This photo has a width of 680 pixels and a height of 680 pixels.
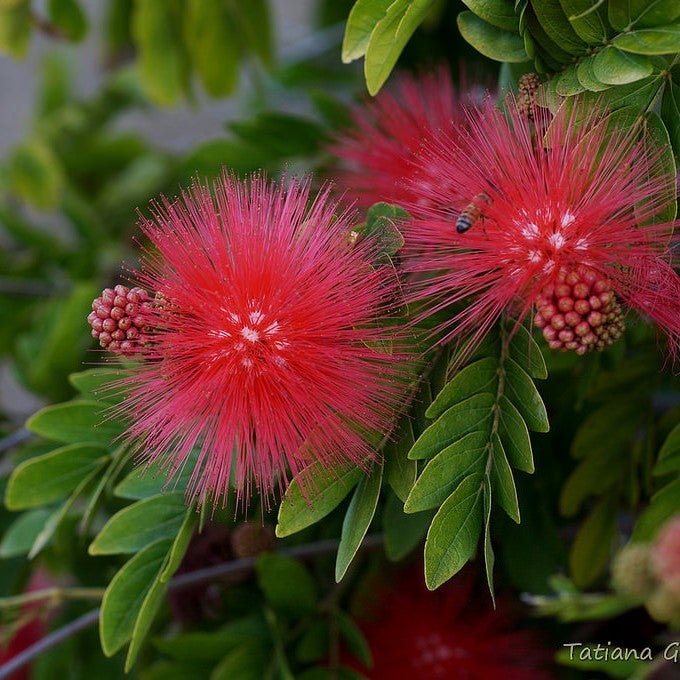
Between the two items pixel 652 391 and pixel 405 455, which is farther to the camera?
pixel 652 391

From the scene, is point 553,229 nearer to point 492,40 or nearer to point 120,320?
point 492,40

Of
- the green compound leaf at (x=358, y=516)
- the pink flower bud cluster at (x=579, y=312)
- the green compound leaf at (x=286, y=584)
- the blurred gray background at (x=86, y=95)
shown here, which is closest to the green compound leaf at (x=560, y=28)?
the pink flower bud cluster at (x=579, y=312)

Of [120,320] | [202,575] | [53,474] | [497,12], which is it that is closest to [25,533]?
[53,474]

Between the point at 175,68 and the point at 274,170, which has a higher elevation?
the point at 175,68

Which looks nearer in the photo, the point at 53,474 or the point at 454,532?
the point at 454,532

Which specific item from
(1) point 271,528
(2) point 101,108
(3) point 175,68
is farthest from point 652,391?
(2) point 101,108

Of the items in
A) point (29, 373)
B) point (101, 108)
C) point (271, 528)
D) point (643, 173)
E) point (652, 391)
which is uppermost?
point (101, 108)

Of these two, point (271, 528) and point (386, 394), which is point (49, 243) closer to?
point (271, 528)
